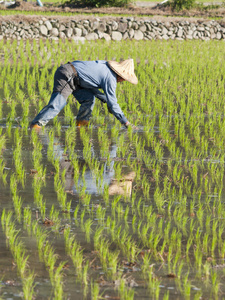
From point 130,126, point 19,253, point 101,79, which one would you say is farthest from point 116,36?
point 19,253

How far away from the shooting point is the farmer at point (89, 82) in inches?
235

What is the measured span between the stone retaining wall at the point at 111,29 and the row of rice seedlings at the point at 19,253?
11629 mm

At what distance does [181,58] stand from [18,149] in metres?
7.58

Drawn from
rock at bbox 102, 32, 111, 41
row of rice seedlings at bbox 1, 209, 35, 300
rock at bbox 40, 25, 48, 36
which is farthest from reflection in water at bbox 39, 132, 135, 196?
rock at bbox 102, 32, 111, 41

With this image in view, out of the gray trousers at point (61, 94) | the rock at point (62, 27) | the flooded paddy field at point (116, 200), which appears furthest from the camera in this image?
the rock at point (62, 27)

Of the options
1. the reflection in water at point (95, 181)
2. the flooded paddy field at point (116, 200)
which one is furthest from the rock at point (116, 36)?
the reflection in water at point (95, 181)

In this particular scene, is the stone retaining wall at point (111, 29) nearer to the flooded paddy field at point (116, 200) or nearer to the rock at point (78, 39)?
the rock at point (78, 39)

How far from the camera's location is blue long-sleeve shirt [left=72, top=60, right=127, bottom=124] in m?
5.96

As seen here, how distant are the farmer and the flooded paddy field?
0.90ft

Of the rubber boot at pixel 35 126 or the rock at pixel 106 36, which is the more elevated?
the rock at pixel 106 36

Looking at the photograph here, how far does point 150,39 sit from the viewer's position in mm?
16844

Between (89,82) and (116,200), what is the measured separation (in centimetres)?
234

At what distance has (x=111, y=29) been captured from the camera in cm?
1612

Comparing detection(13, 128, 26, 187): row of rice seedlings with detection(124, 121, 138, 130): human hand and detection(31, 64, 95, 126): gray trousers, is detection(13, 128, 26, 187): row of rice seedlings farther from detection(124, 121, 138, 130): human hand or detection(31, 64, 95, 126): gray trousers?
detection(124, 121, 138, 130): human hand
